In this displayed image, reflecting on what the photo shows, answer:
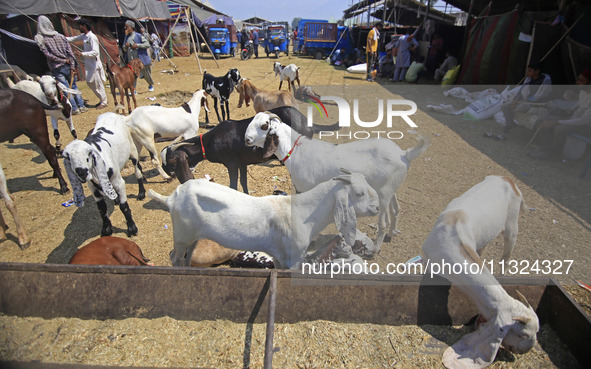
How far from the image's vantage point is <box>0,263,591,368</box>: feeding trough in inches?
109

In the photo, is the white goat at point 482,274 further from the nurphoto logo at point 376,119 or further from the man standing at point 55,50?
the man standing at point 55,50

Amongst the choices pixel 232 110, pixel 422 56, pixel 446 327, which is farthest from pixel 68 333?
pixel 422 56

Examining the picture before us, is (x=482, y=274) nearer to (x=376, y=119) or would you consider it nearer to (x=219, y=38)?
(x=376, y=119)

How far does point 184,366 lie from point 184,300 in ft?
1.76

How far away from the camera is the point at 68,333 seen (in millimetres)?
2785

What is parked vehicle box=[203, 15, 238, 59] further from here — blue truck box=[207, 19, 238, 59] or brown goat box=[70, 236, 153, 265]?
brown goat box=[70, 236, 153, 265]

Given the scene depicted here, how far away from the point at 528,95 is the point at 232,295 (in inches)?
310

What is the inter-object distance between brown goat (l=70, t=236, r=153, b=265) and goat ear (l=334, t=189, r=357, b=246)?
219 centimetres

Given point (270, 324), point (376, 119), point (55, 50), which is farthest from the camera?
point (55, 50)

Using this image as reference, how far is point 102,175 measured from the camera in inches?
144

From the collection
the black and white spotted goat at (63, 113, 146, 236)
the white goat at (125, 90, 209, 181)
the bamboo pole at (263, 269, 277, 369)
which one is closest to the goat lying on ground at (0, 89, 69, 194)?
the white goat at (125, 90, 209, 181)

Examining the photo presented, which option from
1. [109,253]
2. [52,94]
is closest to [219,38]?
[52,94]

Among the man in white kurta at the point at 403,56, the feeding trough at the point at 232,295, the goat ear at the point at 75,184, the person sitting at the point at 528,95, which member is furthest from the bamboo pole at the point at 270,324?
the man in white kurta at the point at 403,56

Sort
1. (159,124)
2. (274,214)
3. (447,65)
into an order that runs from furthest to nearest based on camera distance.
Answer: (447,65), (159,124), (274,214)
